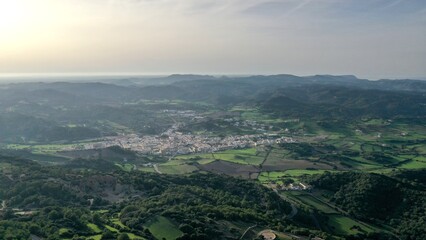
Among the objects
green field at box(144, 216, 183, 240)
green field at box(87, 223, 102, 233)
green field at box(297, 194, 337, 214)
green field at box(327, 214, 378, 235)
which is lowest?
green field at box(327, 214, 378, 235)

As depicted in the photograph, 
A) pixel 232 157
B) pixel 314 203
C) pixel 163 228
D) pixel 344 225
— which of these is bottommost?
pixel 344 225

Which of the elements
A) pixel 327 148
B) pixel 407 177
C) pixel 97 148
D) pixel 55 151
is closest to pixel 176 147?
pixel 97 148

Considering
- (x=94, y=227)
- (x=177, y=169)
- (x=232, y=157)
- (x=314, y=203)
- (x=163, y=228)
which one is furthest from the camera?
(x=232, y=157)

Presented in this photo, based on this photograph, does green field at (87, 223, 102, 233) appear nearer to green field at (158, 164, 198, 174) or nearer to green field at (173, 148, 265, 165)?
green field at (158, 164, 198, 174)

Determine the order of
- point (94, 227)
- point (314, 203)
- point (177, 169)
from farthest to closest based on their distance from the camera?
1. point (177, 169)
2. point (314, 203)
3. point (94, 227)

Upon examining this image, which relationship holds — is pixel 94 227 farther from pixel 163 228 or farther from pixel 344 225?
pixel 344 225

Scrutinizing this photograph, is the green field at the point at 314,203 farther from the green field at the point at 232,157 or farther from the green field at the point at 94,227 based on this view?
the green field at the point at 94,227

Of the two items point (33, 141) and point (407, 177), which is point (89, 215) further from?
point (33, 141)

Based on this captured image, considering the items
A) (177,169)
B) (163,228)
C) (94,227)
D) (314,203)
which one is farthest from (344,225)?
(177,169)

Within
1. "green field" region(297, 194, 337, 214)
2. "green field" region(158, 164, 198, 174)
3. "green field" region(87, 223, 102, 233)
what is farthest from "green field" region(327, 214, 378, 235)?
"green field" region(158, 164, 198, 174)
